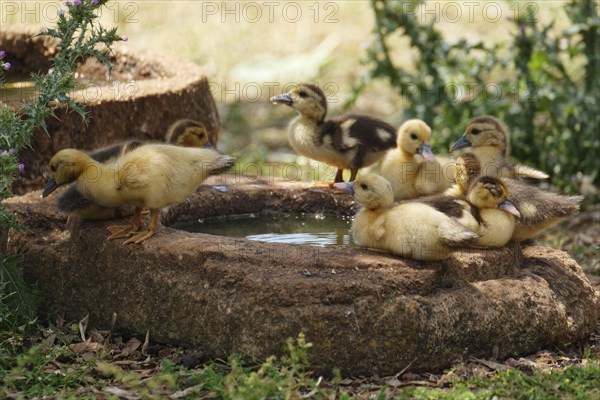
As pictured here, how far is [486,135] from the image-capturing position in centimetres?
734

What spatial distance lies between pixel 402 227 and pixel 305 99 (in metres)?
2.39

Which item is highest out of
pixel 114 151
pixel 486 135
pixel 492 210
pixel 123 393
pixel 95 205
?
pixel 486 135

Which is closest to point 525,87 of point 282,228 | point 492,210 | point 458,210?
point 282,228

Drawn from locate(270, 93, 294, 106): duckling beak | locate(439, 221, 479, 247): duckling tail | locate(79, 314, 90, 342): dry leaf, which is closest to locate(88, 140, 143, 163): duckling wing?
locate(79, 314, 90, 342): dry leaf

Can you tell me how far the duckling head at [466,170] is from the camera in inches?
255

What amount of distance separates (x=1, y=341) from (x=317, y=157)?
305 cm

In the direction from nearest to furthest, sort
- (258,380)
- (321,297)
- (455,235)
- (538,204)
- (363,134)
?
(258,380) → (321,297) → (455,235) → (538,204) → (363,134)

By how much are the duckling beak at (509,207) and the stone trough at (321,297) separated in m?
0.27

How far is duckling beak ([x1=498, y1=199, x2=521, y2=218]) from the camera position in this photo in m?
5.95

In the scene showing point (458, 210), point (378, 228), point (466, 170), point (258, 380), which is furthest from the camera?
point (466, 170)

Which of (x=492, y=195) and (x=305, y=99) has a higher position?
(x=305, y=99)

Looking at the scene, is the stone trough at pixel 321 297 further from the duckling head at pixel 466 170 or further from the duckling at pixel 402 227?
the duckling head at pixel 466 170

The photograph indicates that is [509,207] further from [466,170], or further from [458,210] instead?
[466,170]

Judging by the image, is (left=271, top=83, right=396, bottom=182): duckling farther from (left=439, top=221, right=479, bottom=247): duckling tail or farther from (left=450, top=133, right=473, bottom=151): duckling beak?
(left=439, top=221, right=479, bottom=247): duckling tail
